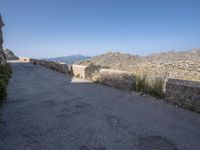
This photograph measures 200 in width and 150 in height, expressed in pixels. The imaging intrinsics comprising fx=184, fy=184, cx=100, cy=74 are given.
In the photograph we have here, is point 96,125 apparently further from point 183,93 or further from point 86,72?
point 86,72

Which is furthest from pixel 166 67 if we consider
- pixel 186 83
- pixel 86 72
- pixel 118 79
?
pixel 186 83

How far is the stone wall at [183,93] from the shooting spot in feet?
17.1

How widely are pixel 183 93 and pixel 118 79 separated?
3.34 metres

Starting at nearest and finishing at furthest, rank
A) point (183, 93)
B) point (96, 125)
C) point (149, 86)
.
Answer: point (96, 125) → point (183, 93) → point (149, 86)

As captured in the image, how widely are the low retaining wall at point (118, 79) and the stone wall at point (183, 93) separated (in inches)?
80.0

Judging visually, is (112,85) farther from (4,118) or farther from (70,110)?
(4,118)

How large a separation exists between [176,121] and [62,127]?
2741 mm

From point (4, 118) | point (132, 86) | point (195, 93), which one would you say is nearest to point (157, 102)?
point (195, 93)

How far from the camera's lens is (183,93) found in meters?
5.55

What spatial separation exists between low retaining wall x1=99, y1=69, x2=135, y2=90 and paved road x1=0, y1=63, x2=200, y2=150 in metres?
1.51

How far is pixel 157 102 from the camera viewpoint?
6.15 m

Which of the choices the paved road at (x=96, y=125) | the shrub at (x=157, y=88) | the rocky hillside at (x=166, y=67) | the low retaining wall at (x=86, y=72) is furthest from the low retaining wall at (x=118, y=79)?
the low retaining wall at (x=86, y=72)

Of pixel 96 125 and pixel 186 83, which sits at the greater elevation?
pixel 186 83

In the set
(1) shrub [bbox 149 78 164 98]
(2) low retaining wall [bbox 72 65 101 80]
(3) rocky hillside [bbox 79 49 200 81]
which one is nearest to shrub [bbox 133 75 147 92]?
(3) rocky hillside [bbox 79 49 200 81]
